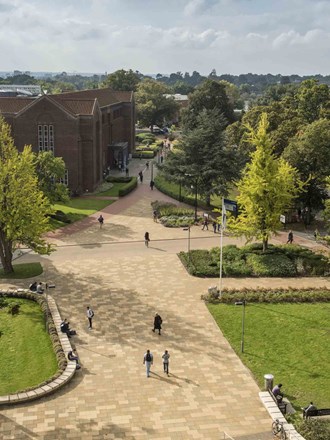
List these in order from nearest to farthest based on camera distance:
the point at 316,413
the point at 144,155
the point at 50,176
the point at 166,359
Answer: the point at 316,413 < the point at 166,359 < the point at 50,176 < the point at 144,155

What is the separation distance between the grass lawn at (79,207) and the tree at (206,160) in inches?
357

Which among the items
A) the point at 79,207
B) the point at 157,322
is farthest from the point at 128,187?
the point at 157,322

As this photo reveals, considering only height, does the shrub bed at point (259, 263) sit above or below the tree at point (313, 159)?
below

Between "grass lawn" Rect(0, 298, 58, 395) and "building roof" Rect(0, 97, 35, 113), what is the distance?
125 ft

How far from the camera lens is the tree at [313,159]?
155 feet

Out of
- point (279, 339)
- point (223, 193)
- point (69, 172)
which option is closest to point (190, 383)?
point (279, 339)

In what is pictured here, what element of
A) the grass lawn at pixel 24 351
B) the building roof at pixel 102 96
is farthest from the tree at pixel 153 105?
the grass lawn at pixel 24 351

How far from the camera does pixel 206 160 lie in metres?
53.3

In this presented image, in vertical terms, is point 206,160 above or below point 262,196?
above

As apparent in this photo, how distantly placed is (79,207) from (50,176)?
23.6ft

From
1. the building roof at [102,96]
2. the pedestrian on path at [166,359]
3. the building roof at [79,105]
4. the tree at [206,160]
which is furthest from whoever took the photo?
the building roof at [102,96]

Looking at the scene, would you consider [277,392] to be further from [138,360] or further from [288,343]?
[138,360]

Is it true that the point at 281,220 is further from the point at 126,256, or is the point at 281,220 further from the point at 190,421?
the point at 190,421

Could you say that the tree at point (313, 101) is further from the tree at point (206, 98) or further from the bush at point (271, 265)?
the bush at point (271, 265)
